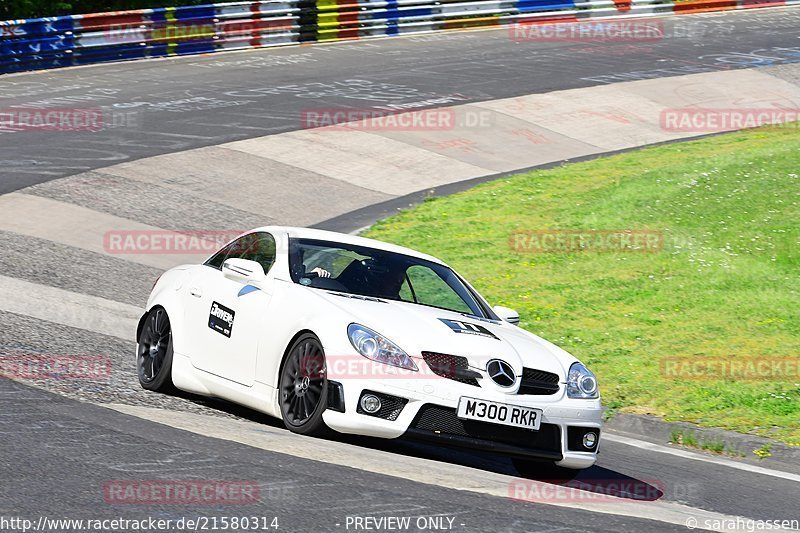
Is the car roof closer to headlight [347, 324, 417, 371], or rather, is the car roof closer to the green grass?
headlight [347, 324, 417, 371]

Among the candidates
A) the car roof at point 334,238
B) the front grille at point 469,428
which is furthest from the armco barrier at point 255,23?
the front grille at point 469,428

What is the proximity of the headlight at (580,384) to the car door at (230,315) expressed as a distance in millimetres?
2103

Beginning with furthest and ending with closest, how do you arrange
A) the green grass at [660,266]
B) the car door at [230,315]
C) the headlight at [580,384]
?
the green grass at [660,266] < the car door at [230,315] < the headlight at [580,384]

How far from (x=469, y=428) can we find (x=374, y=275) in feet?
5.74

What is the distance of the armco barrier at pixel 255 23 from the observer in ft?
84.3

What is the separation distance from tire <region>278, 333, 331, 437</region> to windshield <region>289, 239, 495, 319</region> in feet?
2.48

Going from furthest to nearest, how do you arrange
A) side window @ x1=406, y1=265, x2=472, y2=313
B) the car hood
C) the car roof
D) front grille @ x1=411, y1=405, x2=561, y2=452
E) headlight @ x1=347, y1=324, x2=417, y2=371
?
the car roof < side window @ x1=406, y1=265, x2=472, y2=313 < the car hood < headlight @ x1=347, y1=324, x2=417, y2=371 < front grille @ x1=411, y1=405, x2=561, y2=452

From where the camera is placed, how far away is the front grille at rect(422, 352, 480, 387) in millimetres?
7410

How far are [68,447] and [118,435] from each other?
40cm

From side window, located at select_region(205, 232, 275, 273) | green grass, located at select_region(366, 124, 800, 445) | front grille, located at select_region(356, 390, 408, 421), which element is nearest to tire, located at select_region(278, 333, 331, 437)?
front grille, located at select_region(356, 390, 408, 421)

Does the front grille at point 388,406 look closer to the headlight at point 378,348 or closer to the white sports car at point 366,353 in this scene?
the white sports car at point 366,353

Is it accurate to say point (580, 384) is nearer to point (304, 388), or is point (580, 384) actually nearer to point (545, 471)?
point (545, 471)

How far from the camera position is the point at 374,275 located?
8680 mm

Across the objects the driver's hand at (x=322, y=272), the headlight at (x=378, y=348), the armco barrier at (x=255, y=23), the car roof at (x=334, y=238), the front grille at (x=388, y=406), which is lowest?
the front grille at (x=388, y=406)
